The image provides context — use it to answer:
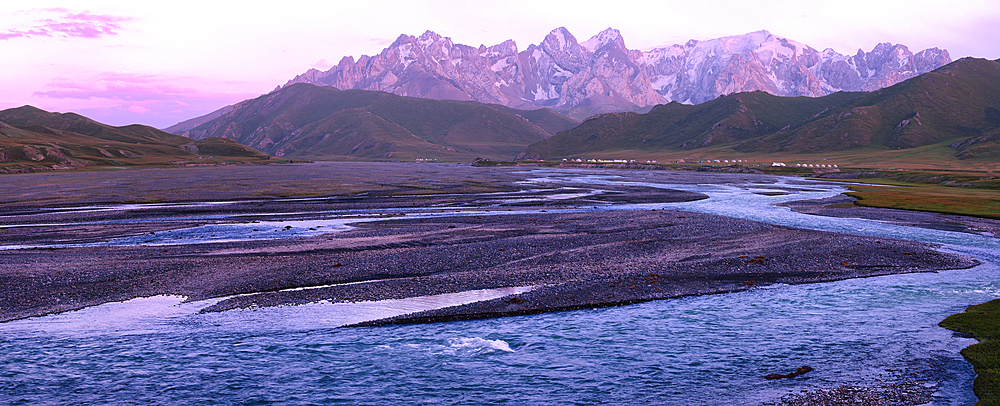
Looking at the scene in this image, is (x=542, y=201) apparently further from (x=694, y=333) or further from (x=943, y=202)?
(x=694, y=333)

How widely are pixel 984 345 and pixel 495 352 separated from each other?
17324 millimetres

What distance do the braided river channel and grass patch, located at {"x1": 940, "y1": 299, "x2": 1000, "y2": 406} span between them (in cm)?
39

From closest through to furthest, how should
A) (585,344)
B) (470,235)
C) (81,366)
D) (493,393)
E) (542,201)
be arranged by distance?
(493,393)
(81,366)
(585,344)
(470,235)
(542,201)

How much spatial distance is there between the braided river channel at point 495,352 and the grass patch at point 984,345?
1.27 ft

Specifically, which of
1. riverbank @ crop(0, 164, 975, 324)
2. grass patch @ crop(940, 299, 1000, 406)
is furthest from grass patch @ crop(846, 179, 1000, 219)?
grass patch @ crop(940, 299, 1000, 406)

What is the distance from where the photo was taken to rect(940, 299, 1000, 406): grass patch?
54.0 ft

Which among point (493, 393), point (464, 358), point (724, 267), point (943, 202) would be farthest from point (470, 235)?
point (943, 202)

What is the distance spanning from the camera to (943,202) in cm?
7331

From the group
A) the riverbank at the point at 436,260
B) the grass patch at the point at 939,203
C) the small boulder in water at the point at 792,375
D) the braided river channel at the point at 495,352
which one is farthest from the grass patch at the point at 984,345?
the grass patch at the point at 939,203

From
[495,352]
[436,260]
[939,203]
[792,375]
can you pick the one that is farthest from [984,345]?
[939,203]

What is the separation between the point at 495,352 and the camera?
70.0 ft

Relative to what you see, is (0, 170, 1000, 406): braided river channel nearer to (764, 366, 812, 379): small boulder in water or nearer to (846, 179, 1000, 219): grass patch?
(764, 366, 812, 379): small boulder in water

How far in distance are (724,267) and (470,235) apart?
21020mm

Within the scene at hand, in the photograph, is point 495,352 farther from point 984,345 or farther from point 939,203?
point 939,203
